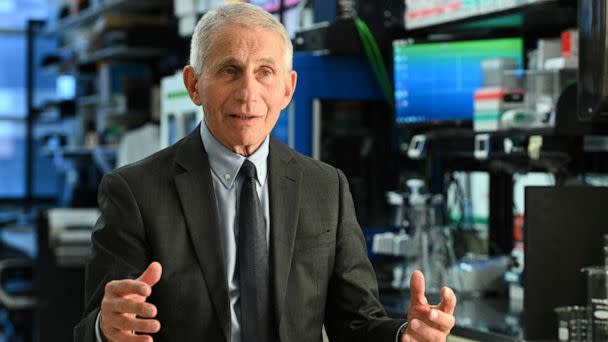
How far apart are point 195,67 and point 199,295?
0.42m

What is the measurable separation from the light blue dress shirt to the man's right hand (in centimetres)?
24

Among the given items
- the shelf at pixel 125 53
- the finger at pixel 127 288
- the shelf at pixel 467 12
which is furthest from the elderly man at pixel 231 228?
the shelf at pixel 125 53

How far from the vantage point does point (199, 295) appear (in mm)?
1890

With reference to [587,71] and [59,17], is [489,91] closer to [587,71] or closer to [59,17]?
[587,71]

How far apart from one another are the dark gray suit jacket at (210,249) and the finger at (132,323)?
137mm

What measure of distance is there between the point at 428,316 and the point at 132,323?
1.63 feet

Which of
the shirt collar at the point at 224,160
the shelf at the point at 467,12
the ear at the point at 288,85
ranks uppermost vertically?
the shelf at the point at 467,12

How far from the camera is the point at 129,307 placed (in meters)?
1.70

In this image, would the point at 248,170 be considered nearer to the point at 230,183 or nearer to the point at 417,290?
the point at 230,183

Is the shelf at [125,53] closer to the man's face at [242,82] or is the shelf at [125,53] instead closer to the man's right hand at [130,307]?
the man's face at [242,82]

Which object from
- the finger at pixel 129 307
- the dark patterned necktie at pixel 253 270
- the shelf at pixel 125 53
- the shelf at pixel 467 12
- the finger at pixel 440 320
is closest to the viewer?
the finger at pixel 129 307

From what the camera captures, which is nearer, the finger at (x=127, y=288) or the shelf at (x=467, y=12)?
the finger at (x=127, y=288)

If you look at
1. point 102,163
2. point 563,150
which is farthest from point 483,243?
point 102,163

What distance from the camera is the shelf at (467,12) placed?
11.5 feet
